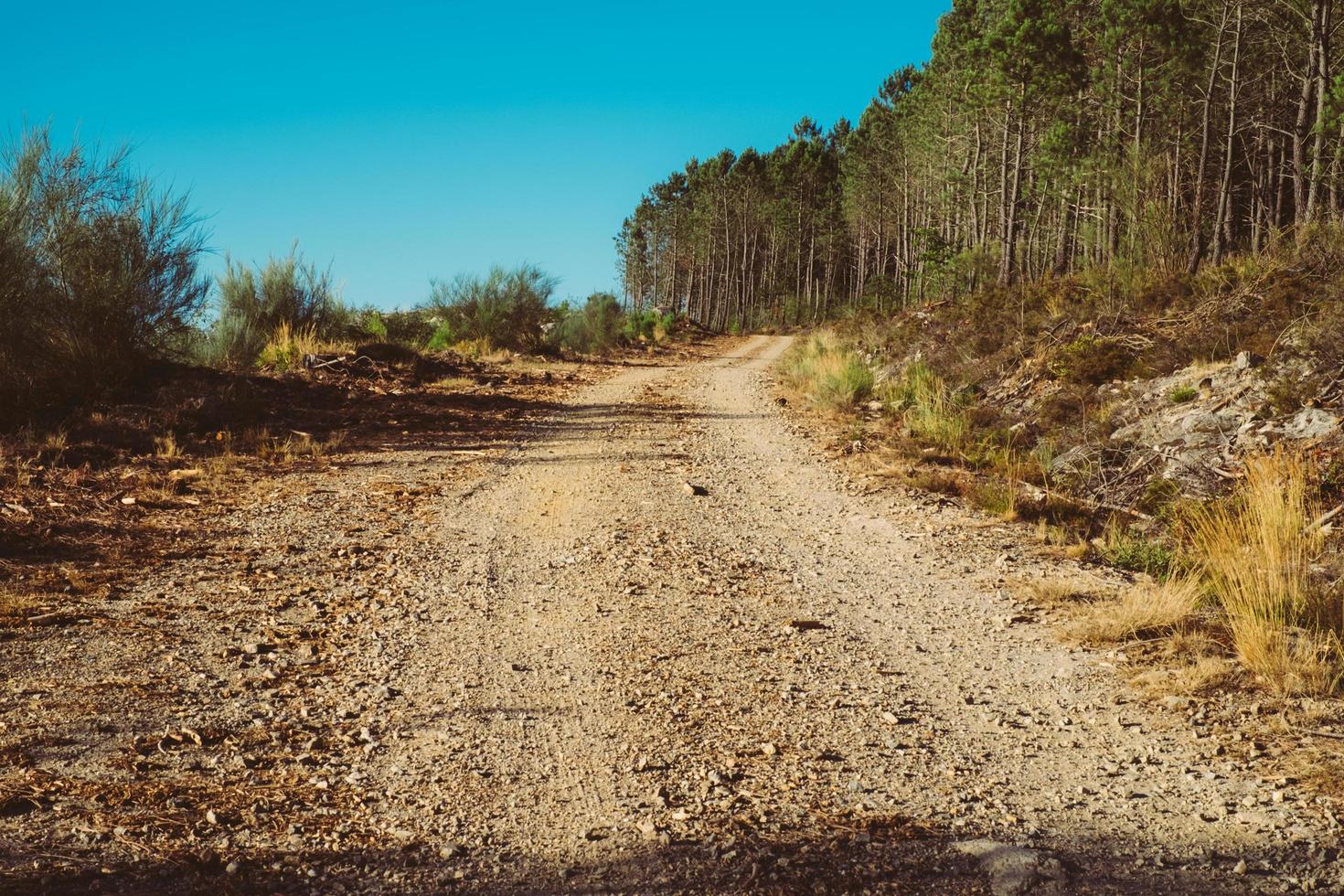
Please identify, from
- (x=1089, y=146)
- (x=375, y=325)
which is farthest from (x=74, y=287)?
(x=1089, y=146)

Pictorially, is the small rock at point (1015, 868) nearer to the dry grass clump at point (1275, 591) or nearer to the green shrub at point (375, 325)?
the dry grass clump at point (1275, 591)

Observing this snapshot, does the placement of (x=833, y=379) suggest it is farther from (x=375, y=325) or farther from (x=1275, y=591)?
(x=375, y=325)

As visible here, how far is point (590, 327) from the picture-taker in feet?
83.8

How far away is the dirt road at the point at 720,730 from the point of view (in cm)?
279

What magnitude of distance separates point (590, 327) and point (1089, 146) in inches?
591

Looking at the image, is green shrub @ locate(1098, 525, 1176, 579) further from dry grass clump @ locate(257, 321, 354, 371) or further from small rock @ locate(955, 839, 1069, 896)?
dry grass clump @ locate(257, 321, 354, 371)

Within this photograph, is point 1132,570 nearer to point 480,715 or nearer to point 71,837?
point 480,715

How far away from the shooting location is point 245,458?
905 cm

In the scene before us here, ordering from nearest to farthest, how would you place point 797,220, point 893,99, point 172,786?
point 172,786 < point 893,99 < point 797,220

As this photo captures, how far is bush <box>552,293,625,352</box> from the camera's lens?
24828 mm

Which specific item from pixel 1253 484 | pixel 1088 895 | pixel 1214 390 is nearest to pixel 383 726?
pixel 1088 895

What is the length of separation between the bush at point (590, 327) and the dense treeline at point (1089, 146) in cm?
1078

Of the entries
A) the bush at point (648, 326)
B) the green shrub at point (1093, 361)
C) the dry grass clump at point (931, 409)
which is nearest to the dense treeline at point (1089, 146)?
the green shrub at point (1093, 361)

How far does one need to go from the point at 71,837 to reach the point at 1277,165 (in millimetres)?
31576
